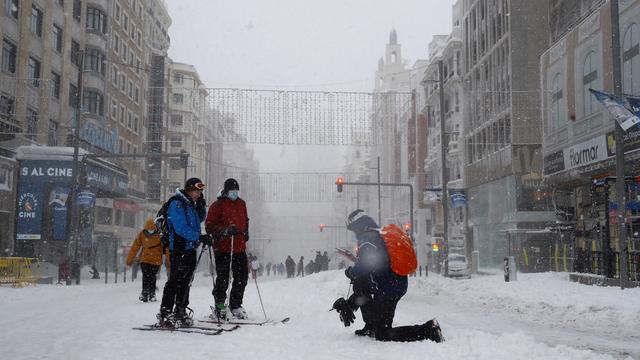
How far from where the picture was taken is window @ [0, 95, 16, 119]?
29312 millimetres

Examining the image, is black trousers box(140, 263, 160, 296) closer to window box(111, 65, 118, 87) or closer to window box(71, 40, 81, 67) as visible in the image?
window box(71, 40, 81, 67)

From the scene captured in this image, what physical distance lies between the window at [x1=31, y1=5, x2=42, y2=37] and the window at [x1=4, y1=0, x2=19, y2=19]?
1.95 meters

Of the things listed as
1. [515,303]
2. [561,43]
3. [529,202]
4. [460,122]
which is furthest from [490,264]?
[515,303]

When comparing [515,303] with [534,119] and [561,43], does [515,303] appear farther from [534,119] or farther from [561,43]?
[534,119]

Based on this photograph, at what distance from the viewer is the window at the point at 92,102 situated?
4347 centimetres

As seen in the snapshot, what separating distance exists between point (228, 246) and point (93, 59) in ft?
128

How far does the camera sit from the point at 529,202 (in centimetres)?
3500

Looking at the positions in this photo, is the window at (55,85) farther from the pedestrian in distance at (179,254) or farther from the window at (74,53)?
the pedestrian in distance at (179,254)

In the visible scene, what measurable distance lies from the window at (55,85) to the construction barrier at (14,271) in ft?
64.4

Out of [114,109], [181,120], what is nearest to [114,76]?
[114,109]

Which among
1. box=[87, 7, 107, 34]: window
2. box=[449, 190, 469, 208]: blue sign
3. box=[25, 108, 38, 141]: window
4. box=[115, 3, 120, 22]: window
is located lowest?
box=[449, 190, 469, 208]: blue sign

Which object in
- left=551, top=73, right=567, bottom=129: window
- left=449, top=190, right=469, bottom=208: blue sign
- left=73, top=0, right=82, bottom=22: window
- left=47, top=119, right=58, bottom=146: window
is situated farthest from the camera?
left=449, top=190, right=469, bottom=208: blue sign

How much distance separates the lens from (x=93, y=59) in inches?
1718

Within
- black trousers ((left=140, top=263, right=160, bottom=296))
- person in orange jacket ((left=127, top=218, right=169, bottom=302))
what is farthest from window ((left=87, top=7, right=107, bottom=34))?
black trousers ((left=140, top=263, right=160, bottom=296))
